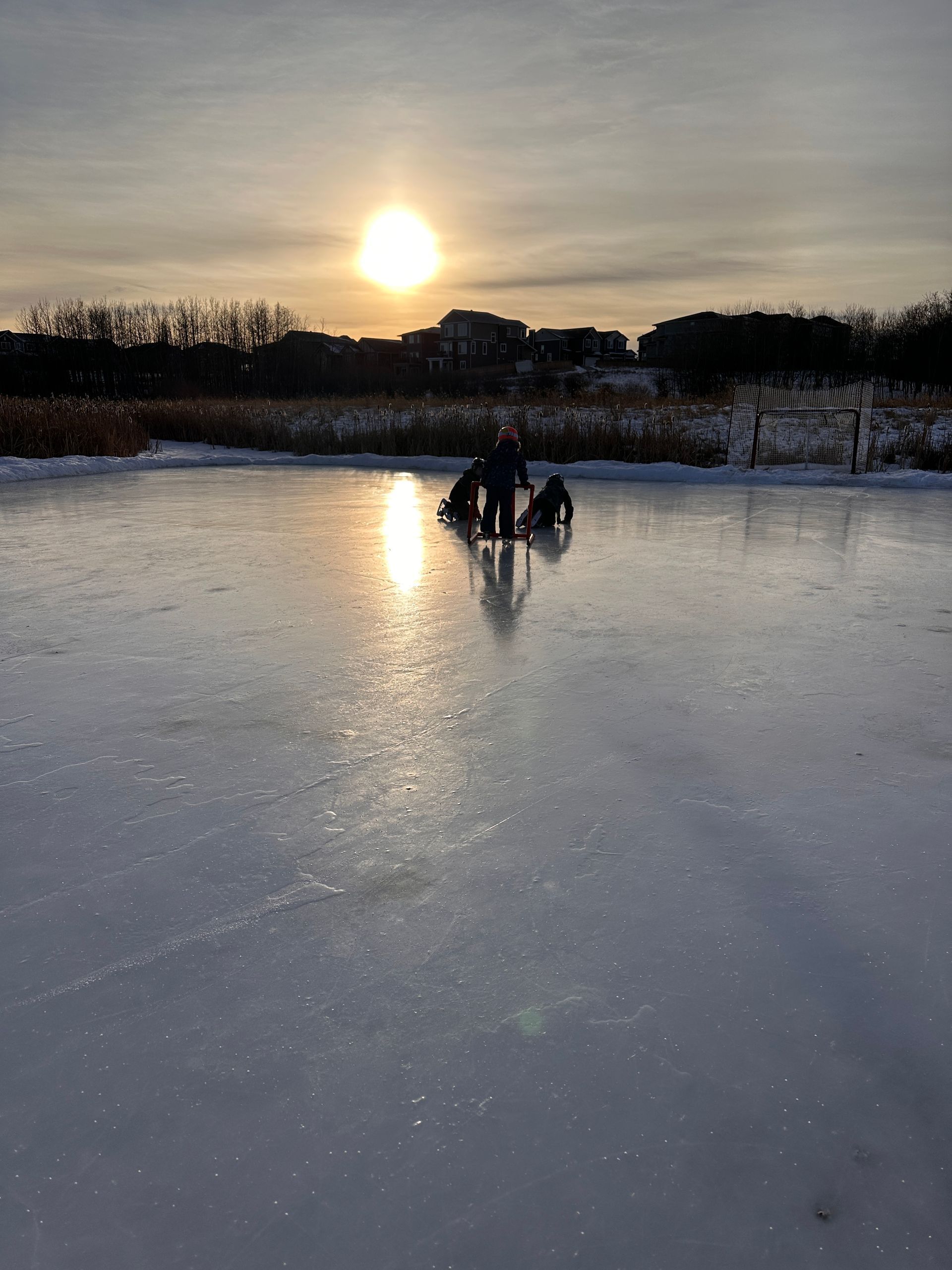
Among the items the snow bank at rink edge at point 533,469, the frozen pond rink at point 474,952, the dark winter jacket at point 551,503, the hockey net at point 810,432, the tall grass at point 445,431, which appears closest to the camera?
the frozen pond rink at point 474,952

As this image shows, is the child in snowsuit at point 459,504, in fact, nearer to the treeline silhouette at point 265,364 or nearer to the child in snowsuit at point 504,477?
the child in snowsuit at point 504,477

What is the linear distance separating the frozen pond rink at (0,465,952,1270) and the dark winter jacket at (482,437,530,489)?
10.1 feet

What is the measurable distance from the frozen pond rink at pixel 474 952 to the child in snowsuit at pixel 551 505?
3.79m

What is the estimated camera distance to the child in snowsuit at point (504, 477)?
278 inches

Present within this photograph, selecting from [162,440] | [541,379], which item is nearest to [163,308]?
[541,379]

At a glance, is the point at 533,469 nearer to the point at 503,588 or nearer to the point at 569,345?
the point at 503,588

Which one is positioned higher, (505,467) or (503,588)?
(505,467)

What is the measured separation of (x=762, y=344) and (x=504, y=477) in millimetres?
52076

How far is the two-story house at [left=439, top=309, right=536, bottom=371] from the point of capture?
6881 cm

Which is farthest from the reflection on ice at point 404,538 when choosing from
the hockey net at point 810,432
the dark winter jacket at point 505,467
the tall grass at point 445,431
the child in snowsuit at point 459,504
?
the hockey net at point 810,432

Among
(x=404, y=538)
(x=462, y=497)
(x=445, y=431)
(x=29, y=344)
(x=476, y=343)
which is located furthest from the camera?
(x=476, y=343)

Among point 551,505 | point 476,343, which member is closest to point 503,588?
point 551,505

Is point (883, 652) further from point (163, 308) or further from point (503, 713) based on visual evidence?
point (163, 308)

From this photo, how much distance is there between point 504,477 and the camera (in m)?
7.11
